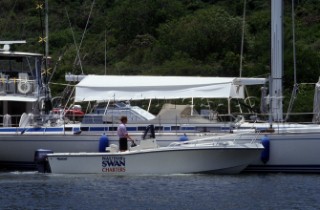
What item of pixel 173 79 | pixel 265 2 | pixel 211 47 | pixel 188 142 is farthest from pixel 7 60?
pixel 265 2

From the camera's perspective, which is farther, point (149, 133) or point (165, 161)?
point (149, 133)

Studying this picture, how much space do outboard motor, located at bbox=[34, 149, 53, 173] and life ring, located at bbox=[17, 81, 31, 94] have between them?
415 centimetres

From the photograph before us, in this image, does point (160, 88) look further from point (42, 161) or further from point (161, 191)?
point (161, 191)

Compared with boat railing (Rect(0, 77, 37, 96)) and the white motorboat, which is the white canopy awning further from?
the white motorboat

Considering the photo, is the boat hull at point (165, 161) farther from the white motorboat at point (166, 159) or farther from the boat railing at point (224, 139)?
the boat railing at point (224, 139)

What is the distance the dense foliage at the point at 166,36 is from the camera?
Result: 52.4 metres

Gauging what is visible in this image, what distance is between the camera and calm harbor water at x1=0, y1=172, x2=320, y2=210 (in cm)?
2666

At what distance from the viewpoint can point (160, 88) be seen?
35.2 metres

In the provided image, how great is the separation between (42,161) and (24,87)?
476 centimetres

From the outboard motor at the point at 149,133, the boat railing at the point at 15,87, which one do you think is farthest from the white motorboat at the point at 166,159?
the boat railing at the point at 15,87

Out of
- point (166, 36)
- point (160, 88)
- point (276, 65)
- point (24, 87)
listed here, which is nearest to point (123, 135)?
point (160, 88)

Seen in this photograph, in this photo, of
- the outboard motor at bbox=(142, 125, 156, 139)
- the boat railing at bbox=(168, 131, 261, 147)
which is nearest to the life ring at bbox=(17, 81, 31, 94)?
the outboard motor at bbox=(142, 125, 156, 139)

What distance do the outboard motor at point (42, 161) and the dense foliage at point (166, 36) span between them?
15.8m

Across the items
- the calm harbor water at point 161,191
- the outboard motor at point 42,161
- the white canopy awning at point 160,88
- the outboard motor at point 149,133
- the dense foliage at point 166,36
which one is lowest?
the calm harbor water at point 161,191
